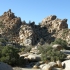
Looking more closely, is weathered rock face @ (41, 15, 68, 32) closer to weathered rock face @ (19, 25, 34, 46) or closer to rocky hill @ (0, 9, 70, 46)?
rocky hill @ (0, 9, 70, 46)

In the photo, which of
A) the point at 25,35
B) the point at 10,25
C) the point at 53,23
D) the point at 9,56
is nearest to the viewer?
the point at 9,56

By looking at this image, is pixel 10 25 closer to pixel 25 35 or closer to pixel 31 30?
pixel 25 35

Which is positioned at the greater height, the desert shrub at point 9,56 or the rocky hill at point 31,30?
the rocky hill at point 31,30

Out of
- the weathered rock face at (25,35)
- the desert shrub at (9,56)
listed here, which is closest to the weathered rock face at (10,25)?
the weathered rock face at (25,35)

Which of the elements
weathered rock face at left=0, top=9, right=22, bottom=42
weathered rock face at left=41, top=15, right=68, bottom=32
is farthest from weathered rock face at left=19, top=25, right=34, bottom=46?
Answer: weathered rock face at left=41, top=15, right=68, bottom=32

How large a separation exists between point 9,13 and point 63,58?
184 ft

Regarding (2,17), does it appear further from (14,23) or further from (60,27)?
(60,27)

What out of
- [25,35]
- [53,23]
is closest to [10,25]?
[25,35]

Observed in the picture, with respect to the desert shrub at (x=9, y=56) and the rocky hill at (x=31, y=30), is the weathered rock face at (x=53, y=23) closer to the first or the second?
the rocky hill at (x=31, y=30)

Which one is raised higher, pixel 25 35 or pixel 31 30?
pixel 31 30

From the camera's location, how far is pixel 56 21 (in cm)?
7794

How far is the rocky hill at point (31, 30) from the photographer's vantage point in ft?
222

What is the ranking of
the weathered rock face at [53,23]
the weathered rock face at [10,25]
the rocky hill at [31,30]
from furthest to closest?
the weathered rock face at [53,23], the weathered rock face at [10,25], the rocky hill at [31,30]

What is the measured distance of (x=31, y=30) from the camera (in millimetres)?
67562
